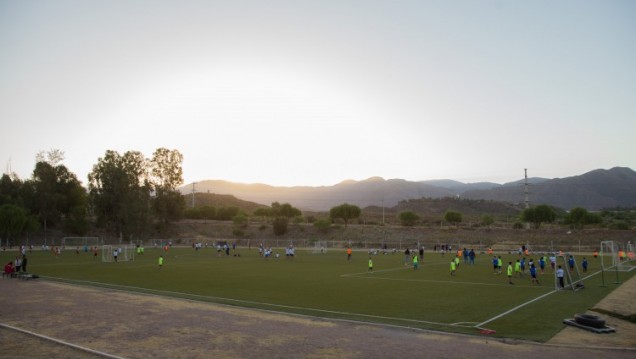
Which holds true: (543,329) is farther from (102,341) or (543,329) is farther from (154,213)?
(154,213)

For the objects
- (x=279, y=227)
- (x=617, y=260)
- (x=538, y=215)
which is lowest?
(x=617, y=260)

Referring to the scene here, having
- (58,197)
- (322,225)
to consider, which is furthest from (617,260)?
(58,197)

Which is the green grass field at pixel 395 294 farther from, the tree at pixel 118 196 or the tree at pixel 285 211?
the tree at pixel 285 211

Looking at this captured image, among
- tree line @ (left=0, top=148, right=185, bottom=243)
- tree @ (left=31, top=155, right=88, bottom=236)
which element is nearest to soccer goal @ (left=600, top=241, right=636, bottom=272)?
tree line @ (left=0, top=148, right=185, bottom=243)

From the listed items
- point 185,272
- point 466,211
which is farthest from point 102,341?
point 466,211

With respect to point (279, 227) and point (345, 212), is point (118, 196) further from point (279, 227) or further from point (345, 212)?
point (345, 212)

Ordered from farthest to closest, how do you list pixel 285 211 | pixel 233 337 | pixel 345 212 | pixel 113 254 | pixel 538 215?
pixel 285 211
pixel 345 212
pixel 538 215
pixel 113 254
pixel 233 337

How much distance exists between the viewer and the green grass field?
16.4m

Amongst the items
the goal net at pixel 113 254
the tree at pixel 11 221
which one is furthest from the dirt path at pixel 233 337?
the tree at pixel 11 221

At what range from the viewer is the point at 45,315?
665 inches

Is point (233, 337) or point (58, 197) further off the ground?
point (58, 197)

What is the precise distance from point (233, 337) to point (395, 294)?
11.7 meters

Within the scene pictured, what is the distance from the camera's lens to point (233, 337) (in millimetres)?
13648

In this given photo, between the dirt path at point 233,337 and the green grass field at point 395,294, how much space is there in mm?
1275
